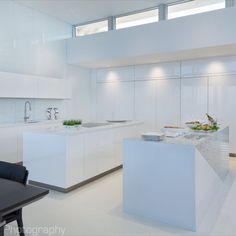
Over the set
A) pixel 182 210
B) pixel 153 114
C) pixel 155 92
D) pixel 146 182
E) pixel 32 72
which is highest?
pixel 32 72

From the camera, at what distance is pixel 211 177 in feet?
9.84

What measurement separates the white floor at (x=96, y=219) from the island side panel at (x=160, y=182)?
0.11 meters

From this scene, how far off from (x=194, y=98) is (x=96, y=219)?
418 cm

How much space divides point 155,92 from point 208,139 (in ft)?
12.0

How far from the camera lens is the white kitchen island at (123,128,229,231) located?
7.78 feet

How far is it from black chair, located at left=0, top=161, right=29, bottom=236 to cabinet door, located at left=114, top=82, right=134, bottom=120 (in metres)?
4.98

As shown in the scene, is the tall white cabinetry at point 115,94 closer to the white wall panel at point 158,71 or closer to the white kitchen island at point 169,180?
the white wall panel at point 158,71

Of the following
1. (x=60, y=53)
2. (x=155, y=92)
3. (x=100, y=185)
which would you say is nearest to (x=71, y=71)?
(x=60, y=53)

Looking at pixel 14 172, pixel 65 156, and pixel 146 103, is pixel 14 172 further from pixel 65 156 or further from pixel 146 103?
pixel 146 103

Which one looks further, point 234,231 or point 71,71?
point 71,71

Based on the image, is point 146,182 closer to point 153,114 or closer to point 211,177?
point 211,177

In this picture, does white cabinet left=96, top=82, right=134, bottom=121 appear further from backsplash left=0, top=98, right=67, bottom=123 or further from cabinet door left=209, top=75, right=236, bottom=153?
cabinet door left=209, top=75, right=236, bottom=153

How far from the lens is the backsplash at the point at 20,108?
5109 mm

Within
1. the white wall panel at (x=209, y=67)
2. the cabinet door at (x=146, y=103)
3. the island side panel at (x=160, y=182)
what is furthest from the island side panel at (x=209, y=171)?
the cabinet door at (x=146, y=103)
